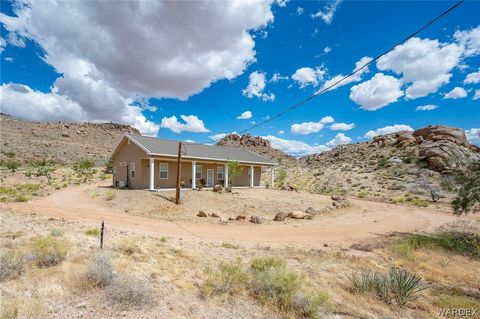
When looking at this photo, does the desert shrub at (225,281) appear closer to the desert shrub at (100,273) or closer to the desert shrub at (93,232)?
the desert shrub at (100,273)

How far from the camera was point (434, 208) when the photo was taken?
75.5ft

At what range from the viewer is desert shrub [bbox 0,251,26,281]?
5487 millimetres

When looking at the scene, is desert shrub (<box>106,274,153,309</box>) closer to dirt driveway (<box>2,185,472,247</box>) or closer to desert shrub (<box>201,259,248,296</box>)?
desert shrub (<box>201,259,248,296</box>)

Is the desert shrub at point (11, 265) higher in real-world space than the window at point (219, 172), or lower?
lower

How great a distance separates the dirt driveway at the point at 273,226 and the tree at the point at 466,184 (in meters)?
2.80

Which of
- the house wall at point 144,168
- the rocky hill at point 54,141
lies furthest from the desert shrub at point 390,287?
the rocky hill at point 54,141

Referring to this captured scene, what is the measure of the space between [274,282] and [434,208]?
900 inches

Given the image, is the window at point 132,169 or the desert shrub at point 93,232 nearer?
the desert shrub at point 93,232

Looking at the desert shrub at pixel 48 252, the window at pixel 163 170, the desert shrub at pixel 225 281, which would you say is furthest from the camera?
the window at pixel 163 170

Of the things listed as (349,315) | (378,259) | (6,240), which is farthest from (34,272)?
(378,259)

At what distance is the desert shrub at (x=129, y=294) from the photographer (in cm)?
496

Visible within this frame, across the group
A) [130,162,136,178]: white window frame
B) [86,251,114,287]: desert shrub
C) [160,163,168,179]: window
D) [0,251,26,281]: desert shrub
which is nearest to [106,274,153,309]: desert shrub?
[86,251,114,287]: desert shrub

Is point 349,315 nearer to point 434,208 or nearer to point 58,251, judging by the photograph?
point 58,251

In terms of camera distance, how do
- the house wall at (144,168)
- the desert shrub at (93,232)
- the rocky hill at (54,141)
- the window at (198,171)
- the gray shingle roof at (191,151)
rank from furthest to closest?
the rocky hill at (54,141) → the window at (198,171) → the house wall at (144,168) → the gray shingle roof at (191,151) → the desert shrub at (93,232)
